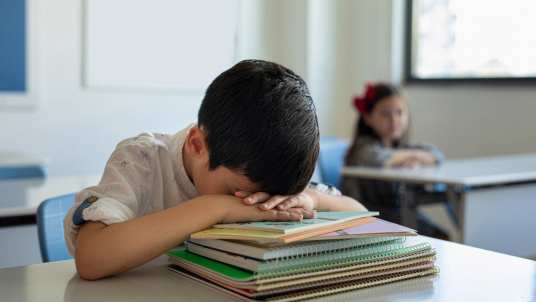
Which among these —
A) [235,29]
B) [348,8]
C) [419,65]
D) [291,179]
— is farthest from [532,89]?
[291,179]

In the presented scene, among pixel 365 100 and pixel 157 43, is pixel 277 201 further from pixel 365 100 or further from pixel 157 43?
pixel 157 43

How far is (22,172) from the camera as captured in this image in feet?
6.55

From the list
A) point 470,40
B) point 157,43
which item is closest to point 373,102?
point 470,40

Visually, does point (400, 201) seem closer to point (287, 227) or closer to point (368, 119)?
point (368, 119)

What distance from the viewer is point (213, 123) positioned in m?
0.75

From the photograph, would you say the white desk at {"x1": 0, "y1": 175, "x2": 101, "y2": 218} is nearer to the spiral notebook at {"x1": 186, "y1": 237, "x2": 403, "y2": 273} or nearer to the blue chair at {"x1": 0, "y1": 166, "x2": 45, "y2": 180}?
the blue chair at {"x1": 0, "y1": 166, "x2": 45, "y2": 180}

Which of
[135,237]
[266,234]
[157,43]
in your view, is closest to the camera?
[266,234]

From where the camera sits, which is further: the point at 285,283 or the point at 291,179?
the point at 291,179

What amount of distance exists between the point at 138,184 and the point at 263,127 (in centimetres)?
26

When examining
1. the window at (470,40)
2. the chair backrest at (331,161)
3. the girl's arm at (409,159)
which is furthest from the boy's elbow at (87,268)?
the window at (470,40)

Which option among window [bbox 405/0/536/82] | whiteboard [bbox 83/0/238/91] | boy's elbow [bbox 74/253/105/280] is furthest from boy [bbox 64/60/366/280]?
window [bbox 405/0/536/82]

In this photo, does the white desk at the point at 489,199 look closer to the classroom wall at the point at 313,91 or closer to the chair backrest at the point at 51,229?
the classroom wall at the point at 313,91

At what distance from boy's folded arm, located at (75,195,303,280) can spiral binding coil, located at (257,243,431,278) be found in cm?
7

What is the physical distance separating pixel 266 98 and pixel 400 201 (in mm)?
1947
